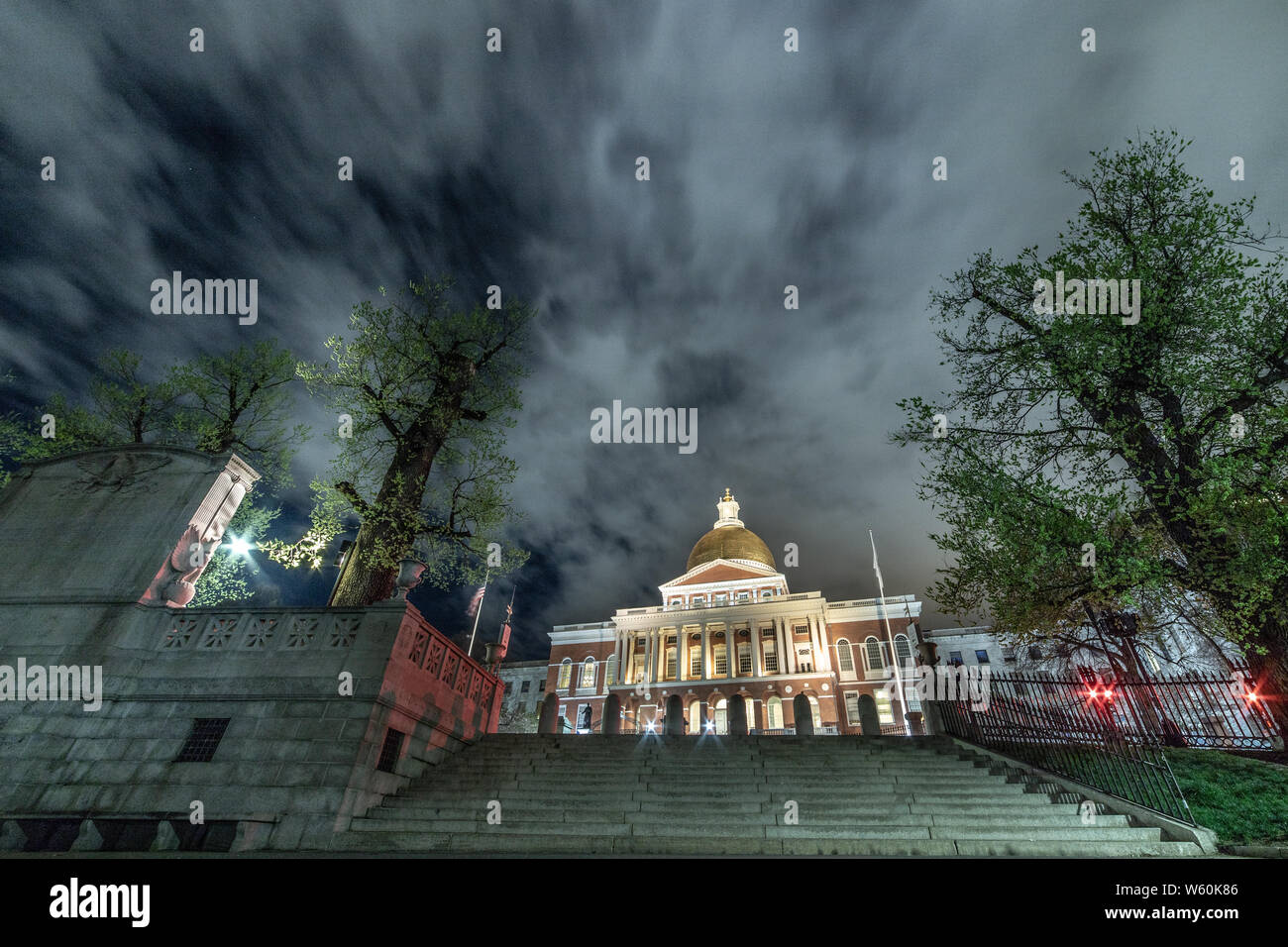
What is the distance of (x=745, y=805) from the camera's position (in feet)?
28.9

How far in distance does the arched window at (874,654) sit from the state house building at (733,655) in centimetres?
9

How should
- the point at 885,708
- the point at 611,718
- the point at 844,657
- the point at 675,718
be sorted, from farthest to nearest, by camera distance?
the point at 844,657 → the point at 885,708 → the point at 611,718 → the point at 675,718

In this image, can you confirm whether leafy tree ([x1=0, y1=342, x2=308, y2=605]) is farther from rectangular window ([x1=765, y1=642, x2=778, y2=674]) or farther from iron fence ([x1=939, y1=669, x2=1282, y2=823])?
rectangular window ([x1=765, y1=642, x2=778, y2=674])

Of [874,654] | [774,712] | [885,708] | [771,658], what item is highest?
[874,654]

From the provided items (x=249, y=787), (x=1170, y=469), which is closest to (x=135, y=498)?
(x=249, y=787)

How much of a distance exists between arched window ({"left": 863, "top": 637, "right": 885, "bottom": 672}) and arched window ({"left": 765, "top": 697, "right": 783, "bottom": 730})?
30.3 feet

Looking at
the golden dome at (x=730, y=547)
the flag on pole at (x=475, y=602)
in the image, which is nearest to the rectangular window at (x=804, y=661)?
the golden dome at (x=730, y=547)

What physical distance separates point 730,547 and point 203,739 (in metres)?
55.1

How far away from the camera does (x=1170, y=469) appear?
10742 millimetres

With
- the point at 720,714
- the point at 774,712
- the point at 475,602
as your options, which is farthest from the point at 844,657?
the point at 475,602

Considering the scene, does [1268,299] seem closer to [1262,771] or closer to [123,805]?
[1262,771]

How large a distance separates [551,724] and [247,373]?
1443 cm

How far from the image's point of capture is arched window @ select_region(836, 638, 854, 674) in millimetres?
48531

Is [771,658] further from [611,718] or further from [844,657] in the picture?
[611,718]
